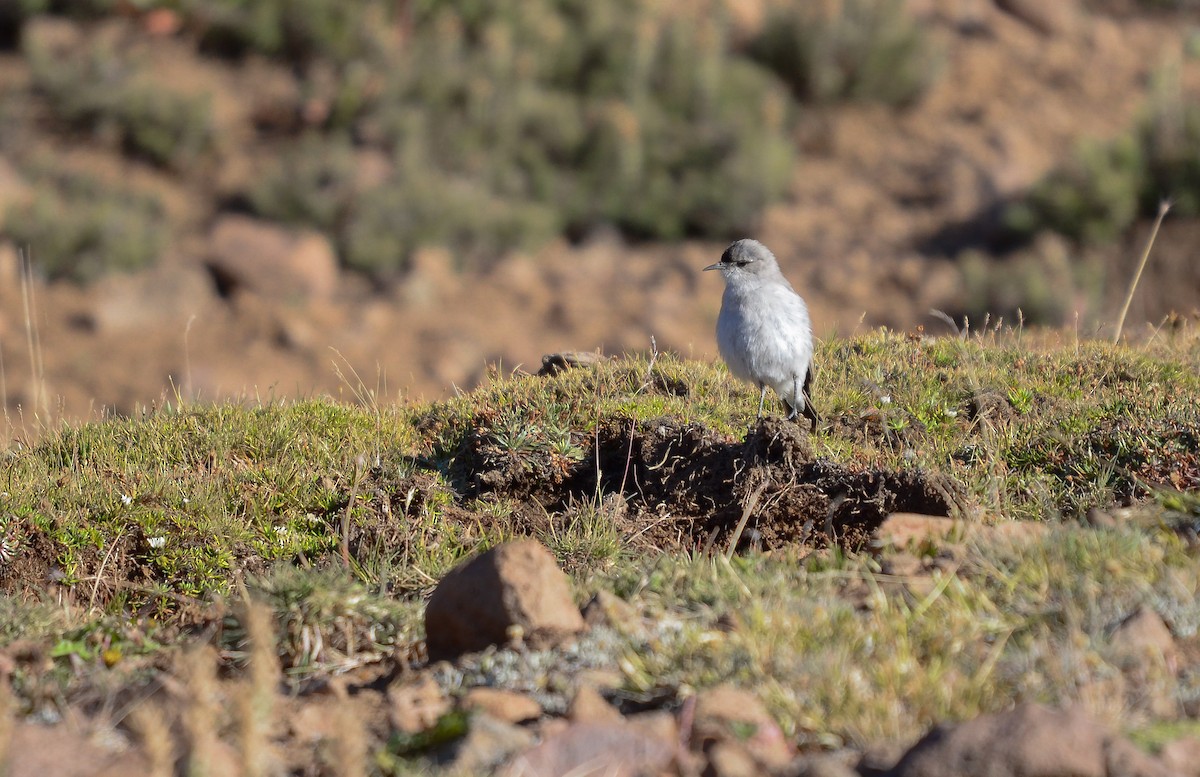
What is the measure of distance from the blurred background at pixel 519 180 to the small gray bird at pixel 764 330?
19.1 ft

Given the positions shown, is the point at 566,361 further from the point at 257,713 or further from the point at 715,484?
the point at 257,713

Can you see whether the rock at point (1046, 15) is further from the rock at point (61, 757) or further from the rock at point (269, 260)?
the rock at point (61, 757)

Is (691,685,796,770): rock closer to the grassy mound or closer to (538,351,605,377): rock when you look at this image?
the grassy mound

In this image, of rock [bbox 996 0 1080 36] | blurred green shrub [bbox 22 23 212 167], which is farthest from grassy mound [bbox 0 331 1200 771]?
rock [bbox 996 0 1080 36]

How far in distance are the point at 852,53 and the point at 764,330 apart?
1376 centimetres

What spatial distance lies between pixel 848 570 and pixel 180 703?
2.17 meters

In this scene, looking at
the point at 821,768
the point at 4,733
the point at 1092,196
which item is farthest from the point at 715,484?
the point at 1092,196

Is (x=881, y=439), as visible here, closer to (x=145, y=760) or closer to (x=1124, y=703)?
(x=1124, y=703)

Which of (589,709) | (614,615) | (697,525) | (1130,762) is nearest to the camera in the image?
(1130,762)

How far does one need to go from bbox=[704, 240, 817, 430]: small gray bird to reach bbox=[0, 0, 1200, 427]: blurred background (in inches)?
229

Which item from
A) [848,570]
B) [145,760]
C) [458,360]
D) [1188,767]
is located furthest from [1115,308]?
[145,760]

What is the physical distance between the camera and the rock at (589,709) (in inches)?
130

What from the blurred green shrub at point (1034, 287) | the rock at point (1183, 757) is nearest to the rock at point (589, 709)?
the rock at point (1183, 757)

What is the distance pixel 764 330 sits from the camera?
6.82 metres
